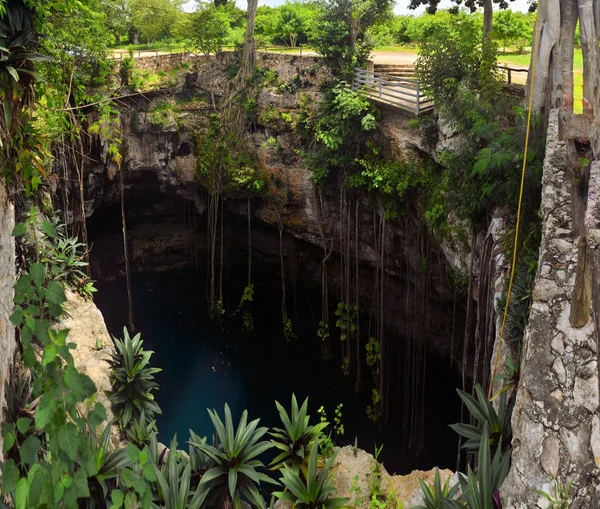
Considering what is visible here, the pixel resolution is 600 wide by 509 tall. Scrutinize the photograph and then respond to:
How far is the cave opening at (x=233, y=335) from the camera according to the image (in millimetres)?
11328

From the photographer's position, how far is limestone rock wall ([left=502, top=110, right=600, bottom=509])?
3336 mm

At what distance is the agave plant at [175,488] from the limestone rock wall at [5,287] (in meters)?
1.53

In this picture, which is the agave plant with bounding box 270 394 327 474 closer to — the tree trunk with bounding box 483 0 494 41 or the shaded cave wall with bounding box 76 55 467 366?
the shaded cave wall with bounding box 76 55 467 366

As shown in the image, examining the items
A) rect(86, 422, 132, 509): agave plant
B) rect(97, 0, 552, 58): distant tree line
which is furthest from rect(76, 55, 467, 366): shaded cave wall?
rect(86, 422, 132, 509): agave plant

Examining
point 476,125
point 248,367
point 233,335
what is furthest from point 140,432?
point 233,335

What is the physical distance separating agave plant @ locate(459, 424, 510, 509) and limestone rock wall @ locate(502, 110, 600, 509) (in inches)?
16.8

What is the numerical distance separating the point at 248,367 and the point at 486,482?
9386 millimetres

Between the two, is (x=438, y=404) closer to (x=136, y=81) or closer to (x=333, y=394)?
(x=333, y=394)

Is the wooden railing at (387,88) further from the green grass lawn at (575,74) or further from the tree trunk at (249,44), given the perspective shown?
the tree trunk at (249,44)

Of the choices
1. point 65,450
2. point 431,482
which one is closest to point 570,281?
point 431,482

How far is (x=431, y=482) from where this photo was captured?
5.41 meters

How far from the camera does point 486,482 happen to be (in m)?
4.11

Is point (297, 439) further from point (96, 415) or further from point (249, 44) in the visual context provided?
point (249, 44)

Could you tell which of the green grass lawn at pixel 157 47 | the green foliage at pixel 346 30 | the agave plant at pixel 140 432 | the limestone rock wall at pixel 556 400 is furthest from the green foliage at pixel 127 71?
the limestone rock wall at pixel 556 400
